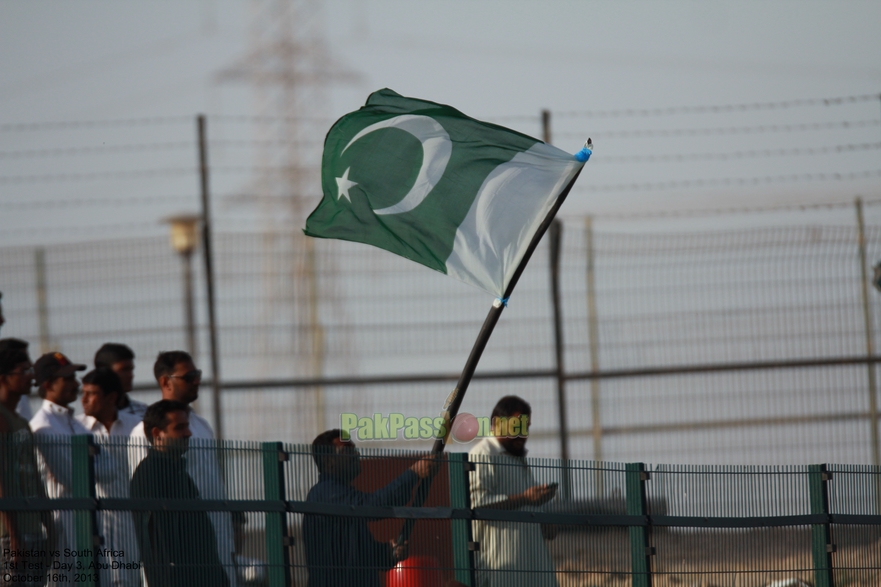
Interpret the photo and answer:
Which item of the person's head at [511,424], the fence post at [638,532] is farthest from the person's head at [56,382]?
the fence post at [638,532]

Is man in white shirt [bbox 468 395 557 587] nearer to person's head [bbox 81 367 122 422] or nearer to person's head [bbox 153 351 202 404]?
person's head [bbox 153 351 202 404]

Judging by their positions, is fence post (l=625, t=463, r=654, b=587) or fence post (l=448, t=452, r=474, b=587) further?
fence post (l=625, t=463, r=654, b=587)

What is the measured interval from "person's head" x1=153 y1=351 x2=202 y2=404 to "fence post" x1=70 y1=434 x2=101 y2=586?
127 cm

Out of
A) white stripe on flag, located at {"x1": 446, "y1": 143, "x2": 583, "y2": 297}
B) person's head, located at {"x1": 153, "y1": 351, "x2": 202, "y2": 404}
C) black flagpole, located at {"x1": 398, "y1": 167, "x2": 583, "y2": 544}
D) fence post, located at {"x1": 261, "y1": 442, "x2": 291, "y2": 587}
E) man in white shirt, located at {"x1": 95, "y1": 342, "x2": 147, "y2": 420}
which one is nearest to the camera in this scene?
fence post, located at {"x1": 261, "y1": 442, "x2": 291, "y2": 587}

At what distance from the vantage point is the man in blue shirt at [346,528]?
6148 mm

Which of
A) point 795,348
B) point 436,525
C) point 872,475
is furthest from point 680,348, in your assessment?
point 436,525

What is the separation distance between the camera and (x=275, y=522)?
607 cm

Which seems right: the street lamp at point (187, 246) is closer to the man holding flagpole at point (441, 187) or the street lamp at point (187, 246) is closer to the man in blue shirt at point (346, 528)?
the man holding flagpole at point (441, 187)

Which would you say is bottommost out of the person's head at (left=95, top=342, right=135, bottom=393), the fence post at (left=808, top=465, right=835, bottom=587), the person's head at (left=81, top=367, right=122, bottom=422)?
the fence post at (left=808, top=465, right=835, bottom=587)

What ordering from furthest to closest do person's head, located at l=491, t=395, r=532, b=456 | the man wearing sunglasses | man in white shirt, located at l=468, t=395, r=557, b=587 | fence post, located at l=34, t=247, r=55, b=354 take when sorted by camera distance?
fence post, located at l=34, t=247, r=55, b=354 < person's head, located at l=491, t=395, r=532, b=456 < man in white shirt, located at l=468, t=395, r=557, b=587 < the man wearing sunglasses

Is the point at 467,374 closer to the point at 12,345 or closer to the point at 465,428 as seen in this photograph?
the point at 12,345

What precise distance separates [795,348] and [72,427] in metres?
5.61

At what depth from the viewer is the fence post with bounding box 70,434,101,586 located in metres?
5.70

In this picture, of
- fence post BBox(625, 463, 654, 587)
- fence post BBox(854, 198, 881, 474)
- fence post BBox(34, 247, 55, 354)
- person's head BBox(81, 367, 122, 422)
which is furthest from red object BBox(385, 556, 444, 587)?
fence post BBox(854, 198, 881, 474)
